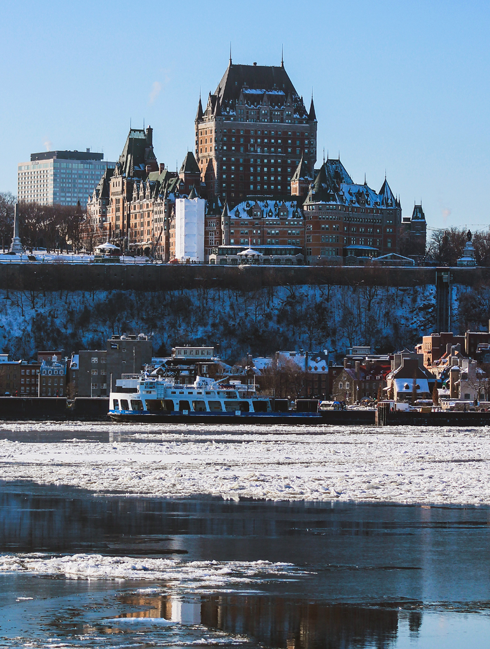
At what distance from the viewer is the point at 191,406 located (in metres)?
99.0

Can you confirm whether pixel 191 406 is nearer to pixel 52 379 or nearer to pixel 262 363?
pixel 52 379

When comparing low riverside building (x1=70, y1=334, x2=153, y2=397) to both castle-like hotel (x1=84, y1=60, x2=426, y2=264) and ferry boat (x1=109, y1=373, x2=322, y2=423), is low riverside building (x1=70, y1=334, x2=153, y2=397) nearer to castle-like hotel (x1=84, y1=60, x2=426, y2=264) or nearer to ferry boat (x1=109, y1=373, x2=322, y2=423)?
ferry boat (x1=109, y1=373, x2=322, y2=423)

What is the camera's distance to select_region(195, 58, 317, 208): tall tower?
187750 mm

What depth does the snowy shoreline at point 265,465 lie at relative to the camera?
139ft

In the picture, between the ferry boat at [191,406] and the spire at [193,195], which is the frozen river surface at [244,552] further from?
the spire at [193,195]

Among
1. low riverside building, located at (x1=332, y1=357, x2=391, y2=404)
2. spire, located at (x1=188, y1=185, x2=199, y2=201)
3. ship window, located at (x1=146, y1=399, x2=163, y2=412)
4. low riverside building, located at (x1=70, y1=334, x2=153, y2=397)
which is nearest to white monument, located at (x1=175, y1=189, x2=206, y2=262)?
spire, located at (x1=188, y1=185, x2=199, y2=201)

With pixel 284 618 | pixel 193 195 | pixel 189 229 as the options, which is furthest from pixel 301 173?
pixel 284 618

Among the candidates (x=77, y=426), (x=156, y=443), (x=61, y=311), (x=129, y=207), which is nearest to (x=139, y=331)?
(x=61, y=311)

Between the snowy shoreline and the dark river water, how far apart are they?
277 cm

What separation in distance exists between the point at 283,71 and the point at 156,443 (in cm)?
13706

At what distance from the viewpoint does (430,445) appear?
66875 mm

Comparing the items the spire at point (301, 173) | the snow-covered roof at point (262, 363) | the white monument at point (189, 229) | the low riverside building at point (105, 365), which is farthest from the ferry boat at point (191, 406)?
the spire at point (301, 173)

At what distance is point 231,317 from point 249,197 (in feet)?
91.9

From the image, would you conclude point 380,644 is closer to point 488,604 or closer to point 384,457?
point 488,604
